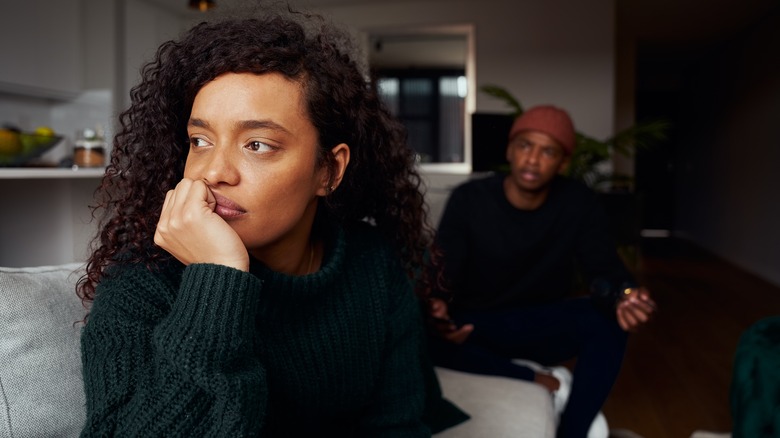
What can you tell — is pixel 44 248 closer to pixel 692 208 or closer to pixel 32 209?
pixel 32 209

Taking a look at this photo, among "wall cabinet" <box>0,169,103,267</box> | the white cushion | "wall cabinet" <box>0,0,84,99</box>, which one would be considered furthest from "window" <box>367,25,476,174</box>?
the white cushion

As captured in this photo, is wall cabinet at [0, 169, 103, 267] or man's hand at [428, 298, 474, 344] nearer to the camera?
man's hand at [428, 298, 474, 344]

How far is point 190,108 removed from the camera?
104cm

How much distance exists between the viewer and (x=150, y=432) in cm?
80

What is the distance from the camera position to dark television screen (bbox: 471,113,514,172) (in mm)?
3396

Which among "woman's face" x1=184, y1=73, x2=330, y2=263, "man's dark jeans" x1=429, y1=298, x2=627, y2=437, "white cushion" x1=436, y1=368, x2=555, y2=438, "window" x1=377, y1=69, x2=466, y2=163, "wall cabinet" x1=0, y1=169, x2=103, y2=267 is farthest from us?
"window" x1=377, y1=69, x2=466, y2=163

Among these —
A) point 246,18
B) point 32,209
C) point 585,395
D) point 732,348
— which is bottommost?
point 732,348

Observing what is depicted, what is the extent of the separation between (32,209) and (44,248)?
0.72ft

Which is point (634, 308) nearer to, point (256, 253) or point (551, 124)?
point (551, 124)

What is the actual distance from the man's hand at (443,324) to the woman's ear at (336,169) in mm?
825

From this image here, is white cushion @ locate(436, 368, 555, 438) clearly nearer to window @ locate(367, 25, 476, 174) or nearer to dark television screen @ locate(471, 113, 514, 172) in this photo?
dark television screen @ locate(471, 113, 514, 172)

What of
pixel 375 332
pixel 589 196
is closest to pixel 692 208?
pixel 589 196

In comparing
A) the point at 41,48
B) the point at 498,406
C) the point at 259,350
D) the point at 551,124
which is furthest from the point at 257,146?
the point at 41,48

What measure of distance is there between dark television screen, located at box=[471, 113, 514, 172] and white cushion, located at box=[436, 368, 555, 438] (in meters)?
1.81
